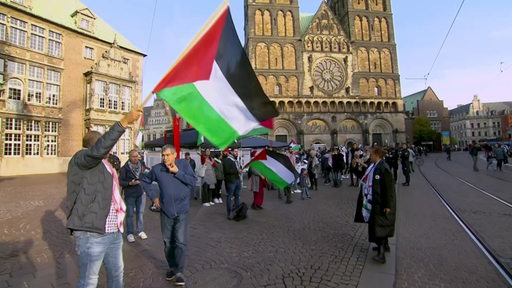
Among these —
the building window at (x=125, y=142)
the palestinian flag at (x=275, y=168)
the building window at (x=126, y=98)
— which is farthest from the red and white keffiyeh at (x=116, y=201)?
the building window at (x=126, y=98)

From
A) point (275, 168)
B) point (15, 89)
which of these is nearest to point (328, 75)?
point (15, 89)

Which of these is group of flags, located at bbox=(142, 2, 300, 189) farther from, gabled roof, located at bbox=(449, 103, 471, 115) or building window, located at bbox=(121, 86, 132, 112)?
gabled roof, located at bbox=(449, 103, 471, 115)

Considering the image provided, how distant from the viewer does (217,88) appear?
12.5 ft

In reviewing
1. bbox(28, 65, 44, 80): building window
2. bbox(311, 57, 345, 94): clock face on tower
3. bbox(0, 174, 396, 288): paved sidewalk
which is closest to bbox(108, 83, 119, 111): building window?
bbox(28, 65, 44, 80): building window

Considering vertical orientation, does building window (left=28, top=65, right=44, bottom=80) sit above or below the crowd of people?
above

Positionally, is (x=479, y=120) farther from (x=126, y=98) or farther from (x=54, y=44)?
(x=54, y=44)

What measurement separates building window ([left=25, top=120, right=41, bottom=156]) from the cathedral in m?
26.1

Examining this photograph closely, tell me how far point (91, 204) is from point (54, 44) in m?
24.9

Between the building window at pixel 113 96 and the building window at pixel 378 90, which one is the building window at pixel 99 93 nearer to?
the building window at pixel 113 96

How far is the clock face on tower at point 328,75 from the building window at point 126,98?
26.9 m

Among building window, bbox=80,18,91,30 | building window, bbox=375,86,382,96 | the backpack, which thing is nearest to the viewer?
the backpack

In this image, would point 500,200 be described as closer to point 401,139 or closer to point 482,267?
point 482,267

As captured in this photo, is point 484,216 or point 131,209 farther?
point 484,216

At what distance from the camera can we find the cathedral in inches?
1631
